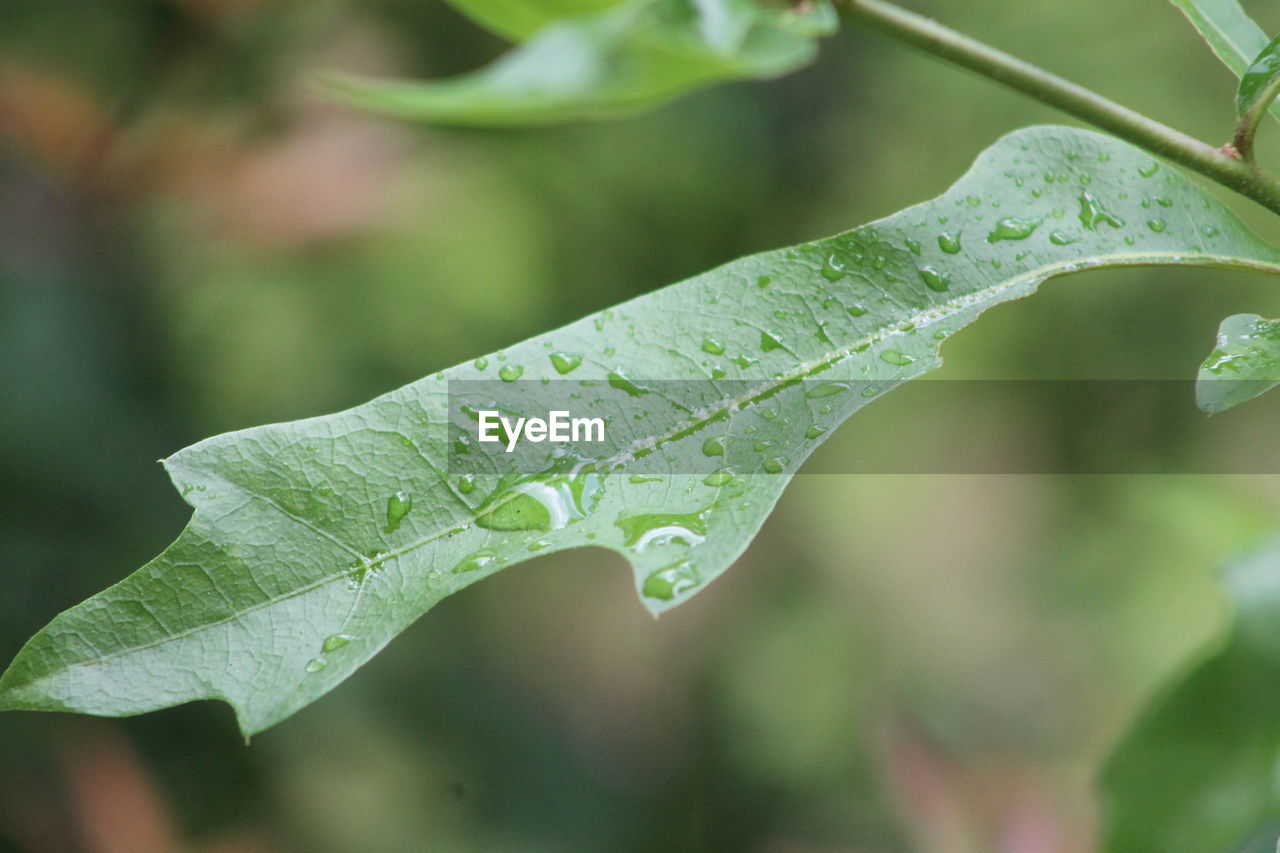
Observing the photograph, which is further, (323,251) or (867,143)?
(867,143)

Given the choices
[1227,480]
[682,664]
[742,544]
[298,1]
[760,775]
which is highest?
[298,1]

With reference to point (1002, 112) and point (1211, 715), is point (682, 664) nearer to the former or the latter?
point (1002, 112)

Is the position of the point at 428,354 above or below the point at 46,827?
above

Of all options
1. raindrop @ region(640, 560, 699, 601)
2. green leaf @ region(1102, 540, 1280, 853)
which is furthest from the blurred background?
raindrop @ region(640, 560, 699, 601)

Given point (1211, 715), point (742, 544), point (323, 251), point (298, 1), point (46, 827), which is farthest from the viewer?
point (298, 1)

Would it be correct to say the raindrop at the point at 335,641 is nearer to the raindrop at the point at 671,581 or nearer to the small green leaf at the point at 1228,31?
the raindrop at the point at 671,581

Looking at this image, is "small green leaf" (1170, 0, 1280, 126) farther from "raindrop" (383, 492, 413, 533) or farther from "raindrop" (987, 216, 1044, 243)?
"raindrop" (383, 492, 413, 533)

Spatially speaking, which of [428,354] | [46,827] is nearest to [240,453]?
[46,827]

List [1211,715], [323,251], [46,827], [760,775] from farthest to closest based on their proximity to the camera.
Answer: [760,775]
[323,251]
[46,827]
[1211,715]
